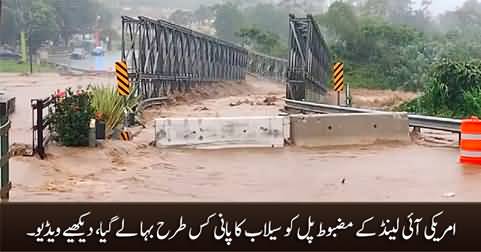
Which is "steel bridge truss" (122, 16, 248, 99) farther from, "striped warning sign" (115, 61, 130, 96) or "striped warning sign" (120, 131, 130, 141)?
"striped warning sign" (120, 131, 130, 141)

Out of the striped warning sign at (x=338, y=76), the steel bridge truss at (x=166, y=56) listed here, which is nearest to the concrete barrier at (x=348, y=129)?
the steel bridge truss at (x=166, y=56)

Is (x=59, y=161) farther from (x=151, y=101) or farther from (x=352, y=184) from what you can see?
(x=151, y=101)

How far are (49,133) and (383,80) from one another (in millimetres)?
50853

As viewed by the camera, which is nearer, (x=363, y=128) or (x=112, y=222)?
(x=112, y=222)

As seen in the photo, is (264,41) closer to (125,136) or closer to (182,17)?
(125,136)

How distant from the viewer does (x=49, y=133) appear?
1564 centimetres

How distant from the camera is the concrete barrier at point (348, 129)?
57.5 feet

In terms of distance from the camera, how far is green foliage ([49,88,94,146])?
15.1 meters

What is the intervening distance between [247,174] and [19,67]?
75.6 meters

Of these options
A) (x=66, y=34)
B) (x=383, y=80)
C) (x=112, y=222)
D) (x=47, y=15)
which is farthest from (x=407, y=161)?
(x=66, y=34)

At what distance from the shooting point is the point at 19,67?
85562 mm

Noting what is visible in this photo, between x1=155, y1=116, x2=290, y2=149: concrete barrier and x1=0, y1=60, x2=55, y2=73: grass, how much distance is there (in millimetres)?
66112

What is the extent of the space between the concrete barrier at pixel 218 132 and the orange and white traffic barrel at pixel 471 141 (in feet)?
13.6

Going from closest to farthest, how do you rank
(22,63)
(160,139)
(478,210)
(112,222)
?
(112,222), (478,210), (160,139), (22,63)
